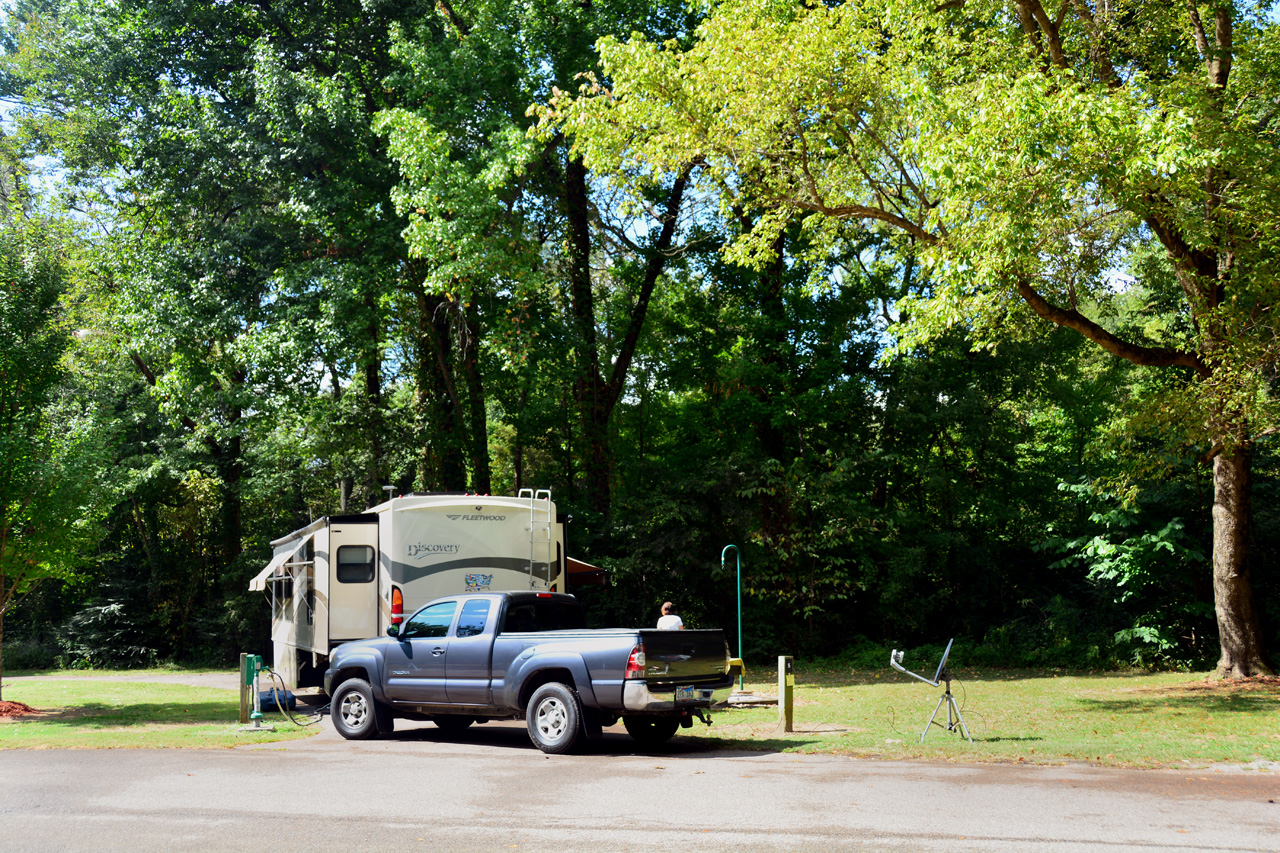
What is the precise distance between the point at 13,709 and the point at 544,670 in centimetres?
1112

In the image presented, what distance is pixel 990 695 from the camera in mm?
16266

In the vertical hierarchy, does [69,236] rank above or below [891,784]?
above

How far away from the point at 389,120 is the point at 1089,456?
62.3 feet

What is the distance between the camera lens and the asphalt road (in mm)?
6602

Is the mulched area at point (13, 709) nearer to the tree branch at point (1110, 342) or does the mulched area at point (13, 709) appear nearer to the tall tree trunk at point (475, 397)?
the tall tree trunk at point (475, 397)

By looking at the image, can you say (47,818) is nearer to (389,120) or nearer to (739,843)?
(739,843)

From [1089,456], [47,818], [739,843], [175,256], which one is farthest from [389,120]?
[1089,456]

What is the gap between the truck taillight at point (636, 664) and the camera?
1010cm

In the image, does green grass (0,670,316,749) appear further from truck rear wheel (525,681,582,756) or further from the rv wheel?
truck rear wheel (525,681,582,756)

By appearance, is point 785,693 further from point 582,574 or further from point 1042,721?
point 582,574

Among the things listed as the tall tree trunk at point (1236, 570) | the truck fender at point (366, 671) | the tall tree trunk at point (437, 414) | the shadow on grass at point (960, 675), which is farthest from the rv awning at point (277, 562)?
the tall tree trunk at point (1236, 570)

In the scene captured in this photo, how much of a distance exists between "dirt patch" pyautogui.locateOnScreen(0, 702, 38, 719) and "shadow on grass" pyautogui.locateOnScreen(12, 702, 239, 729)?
18cm

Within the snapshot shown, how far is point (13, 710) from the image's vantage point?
16.2 meters

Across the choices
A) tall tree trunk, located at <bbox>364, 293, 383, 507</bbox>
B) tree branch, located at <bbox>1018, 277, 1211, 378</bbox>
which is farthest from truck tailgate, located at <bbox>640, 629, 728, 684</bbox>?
tall tree trunk, located at <bbox>364, 293, 383, 507</bbox>
